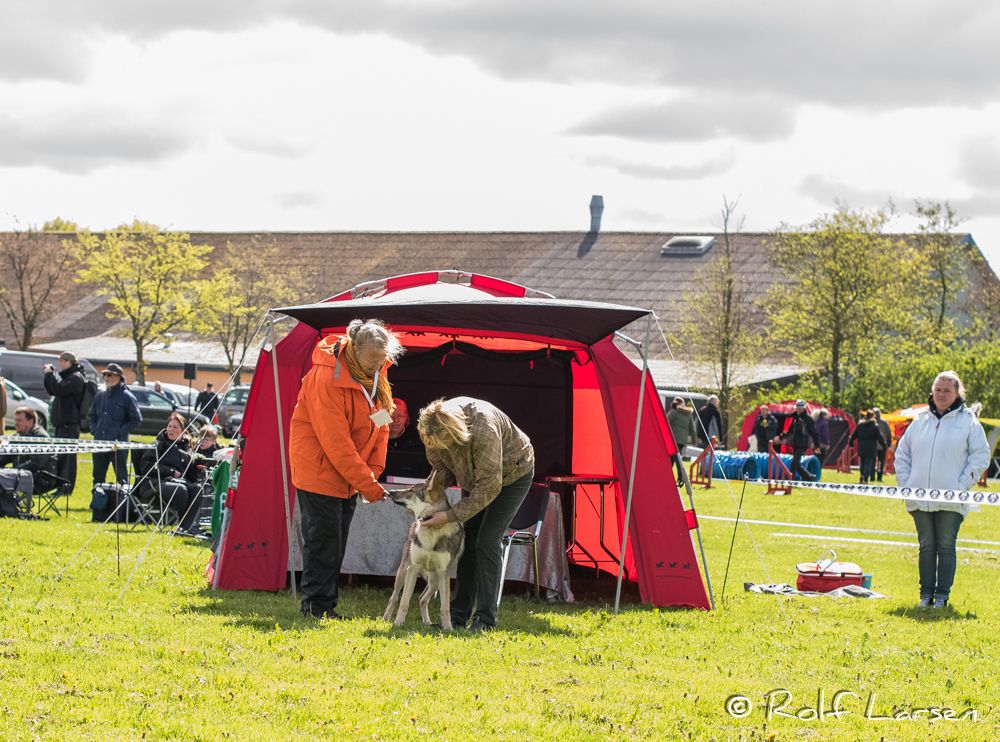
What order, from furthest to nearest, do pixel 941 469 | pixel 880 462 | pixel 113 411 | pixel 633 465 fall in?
1. pixel 880 462
2. pixel 113 411
3. pixel 941 469
4. pixel 633 465

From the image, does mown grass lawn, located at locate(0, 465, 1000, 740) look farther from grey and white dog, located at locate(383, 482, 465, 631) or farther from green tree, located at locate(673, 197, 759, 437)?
green tree, located at locate(673, 197, 759, 437)

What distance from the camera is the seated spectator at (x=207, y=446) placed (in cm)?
1287

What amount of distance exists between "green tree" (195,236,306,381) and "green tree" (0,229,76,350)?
5.99m

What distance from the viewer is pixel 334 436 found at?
745 cm

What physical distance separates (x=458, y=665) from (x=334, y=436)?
165 centimetres

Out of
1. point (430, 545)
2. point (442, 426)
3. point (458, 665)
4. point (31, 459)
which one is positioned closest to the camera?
point (458, 665)

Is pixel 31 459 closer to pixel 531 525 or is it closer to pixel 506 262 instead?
pixel 531 525

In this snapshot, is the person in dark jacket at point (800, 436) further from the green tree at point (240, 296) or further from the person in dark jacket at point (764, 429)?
the green tree at point (240, 296)

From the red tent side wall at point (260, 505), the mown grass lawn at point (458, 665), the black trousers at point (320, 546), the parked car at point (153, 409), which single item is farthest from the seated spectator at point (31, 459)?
the parked car at point (153, 409)

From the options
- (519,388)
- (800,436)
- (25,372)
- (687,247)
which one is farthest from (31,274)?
(519,388)

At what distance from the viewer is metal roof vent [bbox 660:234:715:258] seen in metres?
48.6

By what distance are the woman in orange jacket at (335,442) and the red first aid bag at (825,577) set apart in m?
4.06

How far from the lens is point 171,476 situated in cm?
1329

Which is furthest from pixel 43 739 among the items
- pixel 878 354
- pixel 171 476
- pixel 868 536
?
pixel 878 354
